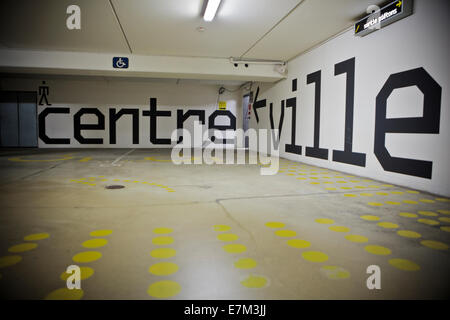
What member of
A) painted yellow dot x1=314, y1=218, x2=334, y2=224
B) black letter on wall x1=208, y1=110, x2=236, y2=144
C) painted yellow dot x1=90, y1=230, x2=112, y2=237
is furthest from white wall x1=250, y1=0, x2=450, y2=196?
black letter on wall x1=208, y1=110, x2=236, y2=144

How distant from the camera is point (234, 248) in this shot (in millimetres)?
1745

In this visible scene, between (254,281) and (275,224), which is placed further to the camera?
(275,224)

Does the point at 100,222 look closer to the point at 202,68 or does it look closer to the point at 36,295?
the point at 36,295

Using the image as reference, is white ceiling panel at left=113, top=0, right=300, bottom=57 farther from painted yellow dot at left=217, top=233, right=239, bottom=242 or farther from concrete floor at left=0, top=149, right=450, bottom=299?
painted yellow dot at left=217, top=233, right=239, bottom=242

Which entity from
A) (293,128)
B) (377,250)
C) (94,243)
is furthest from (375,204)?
(293,128)

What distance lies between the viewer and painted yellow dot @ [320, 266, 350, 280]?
4.66ft

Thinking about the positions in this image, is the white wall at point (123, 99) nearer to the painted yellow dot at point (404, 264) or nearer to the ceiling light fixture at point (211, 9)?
the ceiling light fixture at point (211, 9)

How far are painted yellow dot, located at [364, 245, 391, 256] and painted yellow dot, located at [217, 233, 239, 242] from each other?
0.86m

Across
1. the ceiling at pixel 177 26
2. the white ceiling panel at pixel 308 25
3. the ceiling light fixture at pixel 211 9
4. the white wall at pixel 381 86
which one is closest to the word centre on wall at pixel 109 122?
the ceiling at pixel 177 26

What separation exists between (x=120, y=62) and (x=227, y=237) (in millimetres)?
6509

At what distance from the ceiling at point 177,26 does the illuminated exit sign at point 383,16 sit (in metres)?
0.19

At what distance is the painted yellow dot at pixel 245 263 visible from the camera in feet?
4.97

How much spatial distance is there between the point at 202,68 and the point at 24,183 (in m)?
5.03

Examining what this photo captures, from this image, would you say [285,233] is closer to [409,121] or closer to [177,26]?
[409,121]
